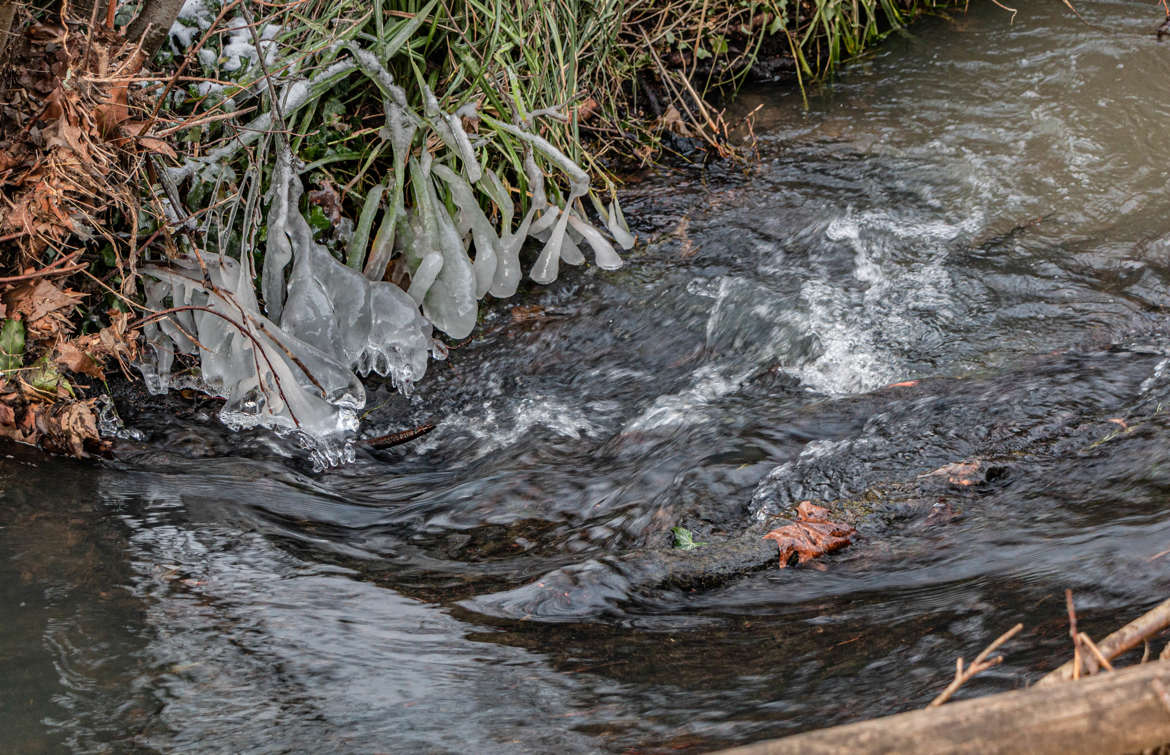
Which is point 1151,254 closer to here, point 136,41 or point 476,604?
point 476,604

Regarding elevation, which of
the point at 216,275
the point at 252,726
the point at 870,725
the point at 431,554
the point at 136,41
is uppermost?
the point at 136,41

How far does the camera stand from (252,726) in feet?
5.51

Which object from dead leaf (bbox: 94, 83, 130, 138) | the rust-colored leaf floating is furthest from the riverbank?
the rust-colored leaf floating

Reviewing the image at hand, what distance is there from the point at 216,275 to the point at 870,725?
2.91 meters

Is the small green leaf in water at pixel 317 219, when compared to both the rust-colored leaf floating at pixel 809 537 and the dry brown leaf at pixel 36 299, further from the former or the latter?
the rust-colored leaf floating at pixel 809 537

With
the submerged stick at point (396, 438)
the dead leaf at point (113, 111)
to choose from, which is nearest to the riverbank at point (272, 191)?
the dead leaf at point (113, 111)

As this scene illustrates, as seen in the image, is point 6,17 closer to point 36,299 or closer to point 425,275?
point 36,299

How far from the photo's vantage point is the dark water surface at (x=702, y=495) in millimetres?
1738

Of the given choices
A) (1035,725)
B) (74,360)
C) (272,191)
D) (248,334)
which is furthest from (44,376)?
(1035,725)

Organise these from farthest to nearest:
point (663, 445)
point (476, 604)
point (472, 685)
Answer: point (663, 445), point (476, 604), point (472, 685)

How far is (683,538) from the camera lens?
8.26ft

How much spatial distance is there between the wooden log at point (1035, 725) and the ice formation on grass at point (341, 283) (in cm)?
252

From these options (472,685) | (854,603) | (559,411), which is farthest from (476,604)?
(559,411)

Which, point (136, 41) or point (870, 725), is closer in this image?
point (870, 725)
